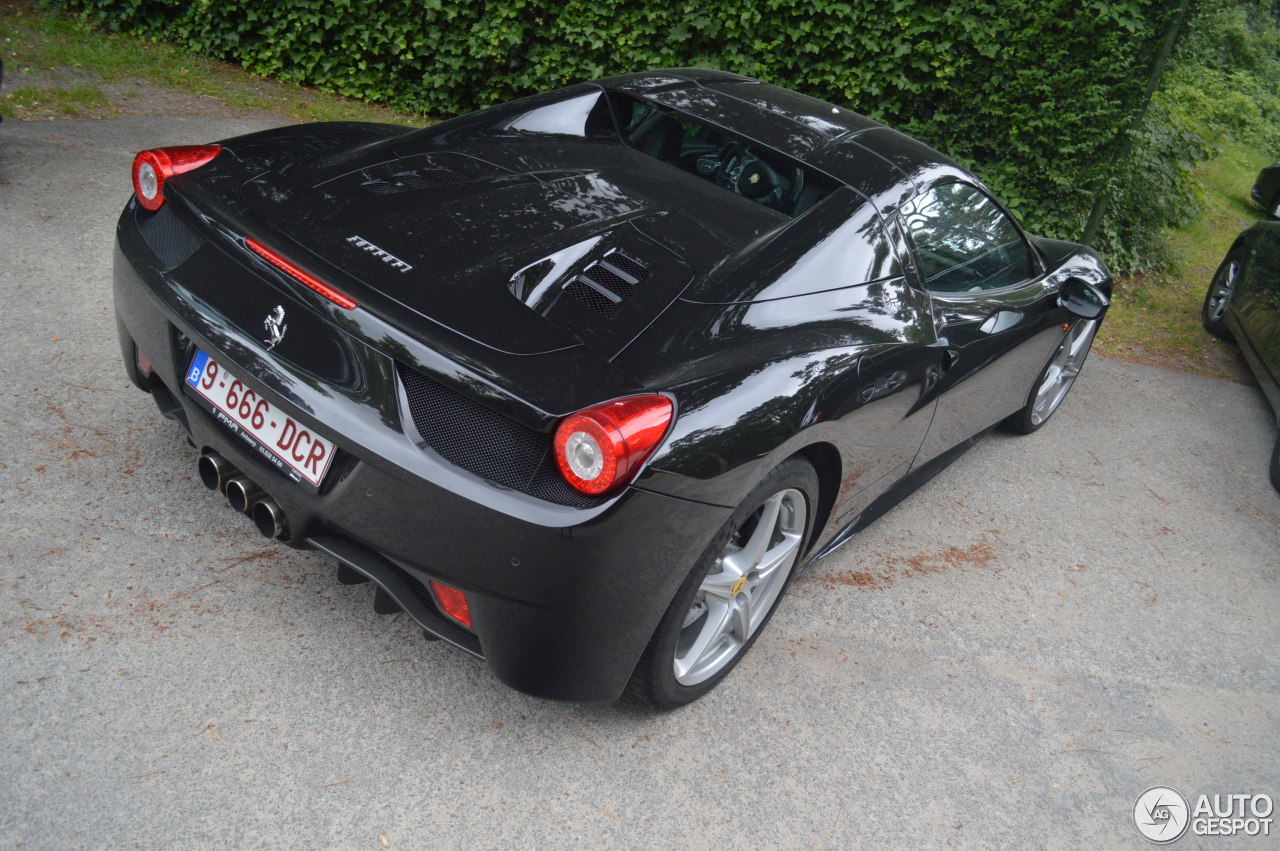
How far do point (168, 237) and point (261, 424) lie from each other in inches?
27.6

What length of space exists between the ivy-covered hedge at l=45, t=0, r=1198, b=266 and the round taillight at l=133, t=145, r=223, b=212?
4826 mm

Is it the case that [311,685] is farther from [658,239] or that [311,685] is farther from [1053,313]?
[1053,313]

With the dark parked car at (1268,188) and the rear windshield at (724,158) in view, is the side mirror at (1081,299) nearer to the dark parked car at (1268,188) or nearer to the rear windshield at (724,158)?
the rear windshield at (724,158)

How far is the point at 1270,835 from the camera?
291 cm

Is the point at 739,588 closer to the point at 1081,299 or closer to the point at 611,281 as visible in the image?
the point at 611,281

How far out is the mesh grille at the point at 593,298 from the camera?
8.00ft

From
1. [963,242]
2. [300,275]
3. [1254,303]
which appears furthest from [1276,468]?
[300,275]

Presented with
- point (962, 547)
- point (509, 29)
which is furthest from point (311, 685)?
point (509, 29)

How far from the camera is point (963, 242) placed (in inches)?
140

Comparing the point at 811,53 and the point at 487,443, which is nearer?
the point at 487,443

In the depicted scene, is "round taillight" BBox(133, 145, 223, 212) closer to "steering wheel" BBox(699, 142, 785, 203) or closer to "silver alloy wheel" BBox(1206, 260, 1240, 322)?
"steering wheel" BBox(699, 142, 785, 203)

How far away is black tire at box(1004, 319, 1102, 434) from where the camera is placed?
4766mm

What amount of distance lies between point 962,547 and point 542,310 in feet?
7.78

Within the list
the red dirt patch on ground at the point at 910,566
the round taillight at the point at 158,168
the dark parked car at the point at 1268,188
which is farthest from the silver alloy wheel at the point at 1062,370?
the dark parked car at the point at 1268,188
